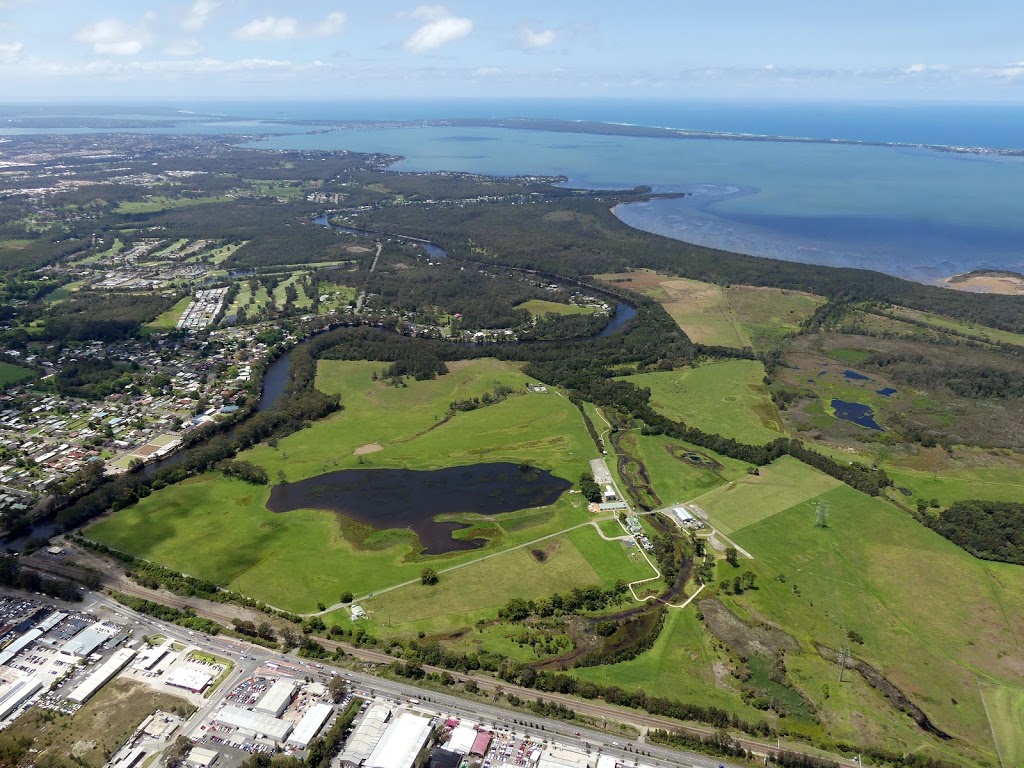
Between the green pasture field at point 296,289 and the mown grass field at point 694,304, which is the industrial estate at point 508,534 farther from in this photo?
the green pasture field at point 296,289

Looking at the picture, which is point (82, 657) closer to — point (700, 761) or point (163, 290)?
point (700, 761)

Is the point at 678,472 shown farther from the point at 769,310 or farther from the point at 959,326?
the point at 959,326

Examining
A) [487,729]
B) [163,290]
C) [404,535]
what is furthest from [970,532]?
[163,290]

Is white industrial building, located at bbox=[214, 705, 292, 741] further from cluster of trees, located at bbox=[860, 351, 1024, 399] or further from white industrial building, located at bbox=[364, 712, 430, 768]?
cluster of trees, located at bbox=[860, 351, 1024, 399]

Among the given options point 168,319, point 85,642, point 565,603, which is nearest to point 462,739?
point 565,603

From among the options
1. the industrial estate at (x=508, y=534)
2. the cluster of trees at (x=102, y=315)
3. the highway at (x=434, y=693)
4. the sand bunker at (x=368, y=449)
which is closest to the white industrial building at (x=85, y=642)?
the industrial estate at (x=508, y=534)
